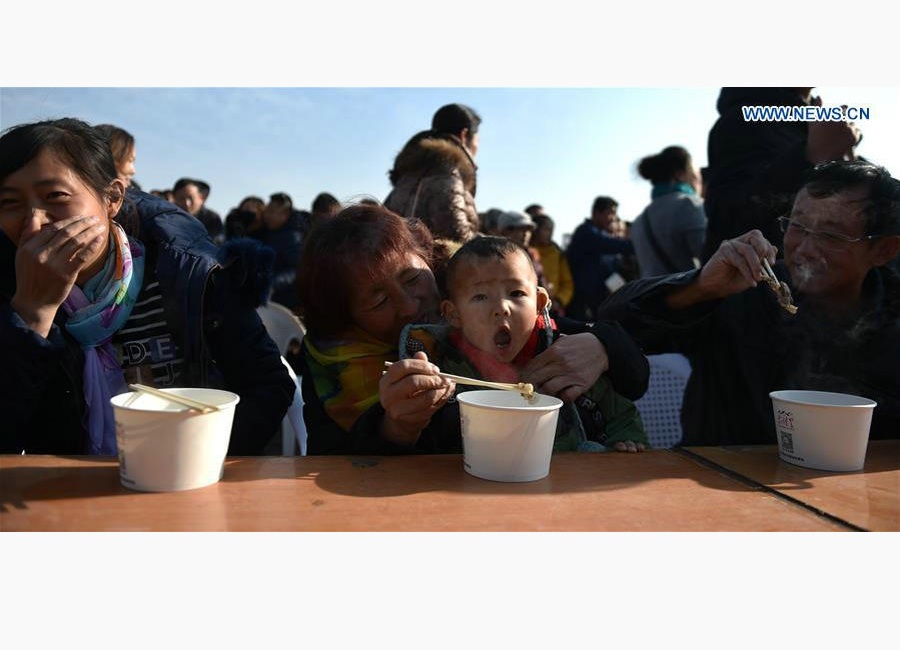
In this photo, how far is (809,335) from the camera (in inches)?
71.2

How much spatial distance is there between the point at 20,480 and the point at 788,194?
6.44 ft

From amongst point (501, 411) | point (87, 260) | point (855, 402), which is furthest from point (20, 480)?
point (855, 402)

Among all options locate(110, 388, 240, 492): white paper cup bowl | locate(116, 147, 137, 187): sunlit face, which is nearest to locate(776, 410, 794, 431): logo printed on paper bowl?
locate(110, 388, 240, 492): white paper cup bowl

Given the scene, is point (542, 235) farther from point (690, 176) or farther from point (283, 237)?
point (690, 176)

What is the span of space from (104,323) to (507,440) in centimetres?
100

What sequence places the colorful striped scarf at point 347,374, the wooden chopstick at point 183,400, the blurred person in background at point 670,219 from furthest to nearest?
the blurred person in background at point 670,219 < the colorful striped scarf at point 347,374 < the wooden chopstick at point 183,400

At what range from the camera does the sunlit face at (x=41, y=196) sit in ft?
4.59

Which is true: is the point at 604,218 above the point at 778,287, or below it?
above

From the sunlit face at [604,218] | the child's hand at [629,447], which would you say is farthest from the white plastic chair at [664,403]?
the sunlit face at [604,218]

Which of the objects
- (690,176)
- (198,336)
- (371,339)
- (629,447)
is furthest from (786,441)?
(690,176)

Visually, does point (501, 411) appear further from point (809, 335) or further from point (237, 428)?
point (809, 335)

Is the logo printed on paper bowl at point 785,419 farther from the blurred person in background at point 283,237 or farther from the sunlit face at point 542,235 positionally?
the sunlit face at point 542,235

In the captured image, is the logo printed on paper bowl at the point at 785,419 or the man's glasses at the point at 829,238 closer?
the logo printed on paper bowl at the point at 785,419

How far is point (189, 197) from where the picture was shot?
493cm
